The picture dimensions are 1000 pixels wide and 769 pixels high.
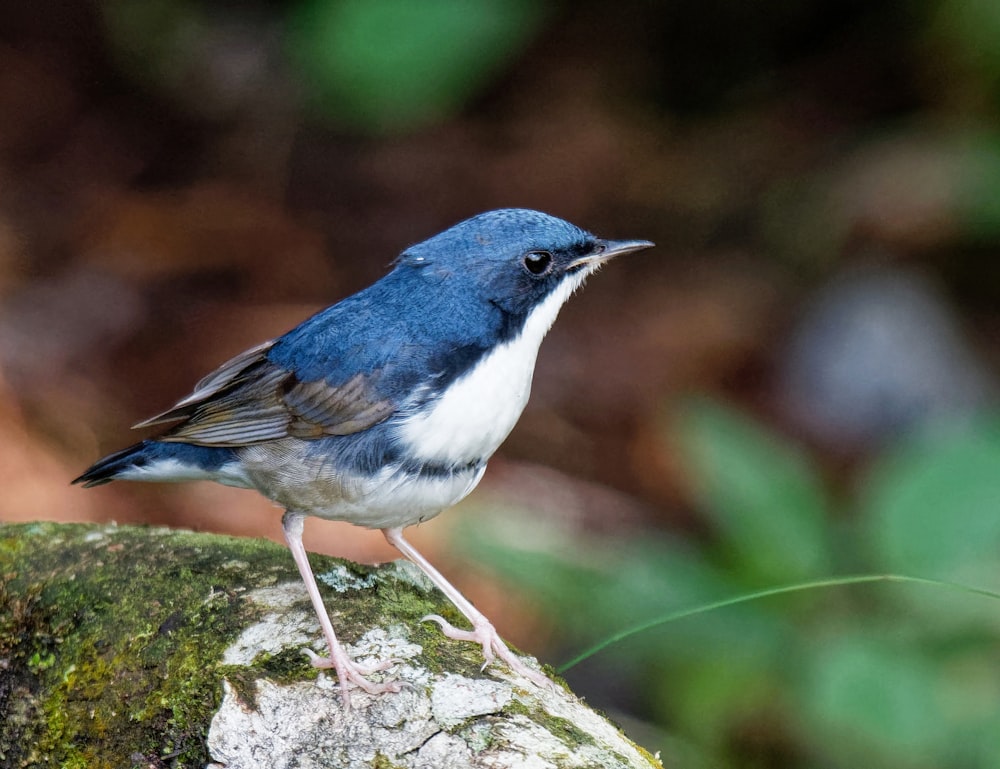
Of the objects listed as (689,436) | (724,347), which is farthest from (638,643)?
(724,347)

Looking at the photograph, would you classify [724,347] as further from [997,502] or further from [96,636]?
[96,636]

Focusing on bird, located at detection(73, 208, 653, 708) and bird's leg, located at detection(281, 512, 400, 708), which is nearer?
bird's leg, located at detection(281, 512, 400, 708)

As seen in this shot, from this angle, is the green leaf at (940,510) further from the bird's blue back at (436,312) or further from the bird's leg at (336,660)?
the bird's leg at (336,660)

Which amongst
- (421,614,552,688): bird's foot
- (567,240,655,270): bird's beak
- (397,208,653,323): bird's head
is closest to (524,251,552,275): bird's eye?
(397,208,653,323): bird's head

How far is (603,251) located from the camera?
411 centimetres

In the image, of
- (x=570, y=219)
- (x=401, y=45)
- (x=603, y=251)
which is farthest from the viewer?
(x=570, y=219)

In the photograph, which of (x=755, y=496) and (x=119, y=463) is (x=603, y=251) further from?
(x=119, y=463)

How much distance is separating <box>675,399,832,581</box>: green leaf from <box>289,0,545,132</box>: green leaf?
10.2 ft

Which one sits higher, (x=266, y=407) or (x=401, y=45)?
(x=401, y=45)

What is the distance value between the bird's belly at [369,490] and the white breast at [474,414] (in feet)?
0.24

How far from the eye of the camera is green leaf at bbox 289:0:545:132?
722cm

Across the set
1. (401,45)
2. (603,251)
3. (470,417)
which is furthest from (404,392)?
(401,45)

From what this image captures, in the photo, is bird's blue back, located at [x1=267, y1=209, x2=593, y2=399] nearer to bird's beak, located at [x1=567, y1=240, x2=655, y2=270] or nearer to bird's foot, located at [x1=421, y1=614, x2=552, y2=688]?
bird's beak, located at [x1=567, y1=240, x2=655, y2=270]

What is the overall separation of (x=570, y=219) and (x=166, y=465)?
5.19m
